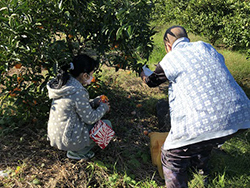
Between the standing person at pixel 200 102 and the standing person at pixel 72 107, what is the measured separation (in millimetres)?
729

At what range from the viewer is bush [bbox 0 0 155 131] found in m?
1.94

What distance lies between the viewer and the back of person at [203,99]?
1.76 m

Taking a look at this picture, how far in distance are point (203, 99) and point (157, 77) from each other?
0.50 meters

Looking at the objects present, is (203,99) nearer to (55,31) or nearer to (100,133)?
(100,133)

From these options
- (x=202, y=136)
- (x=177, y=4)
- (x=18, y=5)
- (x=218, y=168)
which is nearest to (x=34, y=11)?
(x=18, y=5)

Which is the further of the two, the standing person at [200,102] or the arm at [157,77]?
the arm at [157,77]

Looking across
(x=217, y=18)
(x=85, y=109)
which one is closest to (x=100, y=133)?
(x=85, y=109)

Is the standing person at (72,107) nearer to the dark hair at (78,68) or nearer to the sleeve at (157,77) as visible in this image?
the dark hair at (78,68)

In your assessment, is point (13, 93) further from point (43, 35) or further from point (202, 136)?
point (202, 136)

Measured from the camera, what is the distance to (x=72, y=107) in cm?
200

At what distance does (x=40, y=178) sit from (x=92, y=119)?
0.77m

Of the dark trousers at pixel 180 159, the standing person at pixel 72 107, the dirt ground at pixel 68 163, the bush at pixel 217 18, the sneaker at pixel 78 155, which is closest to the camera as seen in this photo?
the dark trousers at pixel 180 159

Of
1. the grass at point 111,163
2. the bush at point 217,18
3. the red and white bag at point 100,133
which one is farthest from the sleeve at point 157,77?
the bush at point 217,18

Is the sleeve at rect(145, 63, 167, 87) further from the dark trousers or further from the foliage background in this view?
the dark trousers
